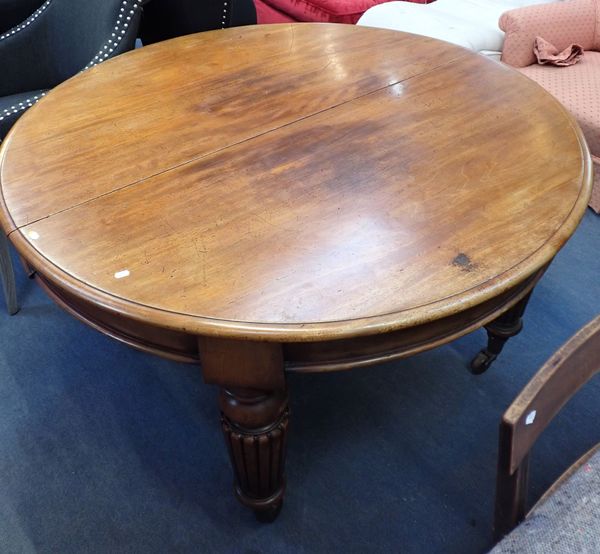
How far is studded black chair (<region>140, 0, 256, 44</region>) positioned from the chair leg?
2.45 ft

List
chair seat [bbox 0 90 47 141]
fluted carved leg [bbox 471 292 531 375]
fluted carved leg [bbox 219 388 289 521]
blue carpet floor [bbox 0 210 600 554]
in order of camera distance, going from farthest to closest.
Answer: chair seat [bbox 0 90 47 141] → fluted carved leg [bbox 471 292 531 375] → blue carpet floor [bbox 0 210 600 554] → fluted carved leg [bbox 219 388 289 521]

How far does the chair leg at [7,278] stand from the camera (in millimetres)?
1185

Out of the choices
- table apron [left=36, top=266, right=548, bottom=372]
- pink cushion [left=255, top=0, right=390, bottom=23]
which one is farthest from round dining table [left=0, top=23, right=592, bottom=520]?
pink cushion [left=255, top=0, right=390, bottom=23]

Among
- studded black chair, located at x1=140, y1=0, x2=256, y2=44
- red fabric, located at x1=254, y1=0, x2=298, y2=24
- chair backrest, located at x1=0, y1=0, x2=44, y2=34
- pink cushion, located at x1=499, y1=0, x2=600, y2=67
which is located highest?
chair backrest, located at x1=0, y1=0, x2=44, y2=34

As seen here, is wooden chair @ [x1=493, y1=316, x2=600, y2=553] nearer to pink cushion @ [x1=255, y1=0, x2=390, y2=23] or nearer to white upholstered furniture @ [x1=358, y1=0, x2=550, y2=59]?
white upholstered furniture @ [x1=358, y1=0, x2=550, y2=59]

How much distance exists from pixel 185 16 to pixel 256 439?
1.20 m

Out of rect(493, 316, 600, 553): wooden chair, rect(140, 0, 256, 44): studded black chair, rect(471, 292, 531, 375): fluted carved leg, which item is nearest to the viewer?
rect(493, 316, 600, 553): wooden chair

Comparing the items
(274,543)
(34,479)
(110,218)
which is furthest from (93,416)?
(110,218)

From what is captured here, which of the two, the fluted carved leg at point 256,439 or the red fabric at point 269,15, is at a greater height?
the red fabric at point 269,15

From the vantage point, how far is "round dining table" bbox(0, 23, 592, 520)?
58 centimetres

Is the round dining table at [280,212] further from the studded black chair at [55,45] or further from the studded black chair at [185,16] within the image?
the studded black chair at [185,16]

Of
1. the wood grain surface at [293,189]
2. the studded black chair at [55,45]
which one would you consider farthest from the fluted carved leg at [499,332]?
the studded black chair at [55,45]

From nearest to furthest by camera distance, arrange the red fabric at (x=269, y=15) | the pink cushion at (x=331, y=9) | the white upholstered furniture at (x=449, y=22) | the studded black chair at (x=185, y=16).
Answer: the studded black chair at (x=185, y=16) → the white upholstered furniture at (x=449, y=22) → the pink cushion at (x=331, y=9) → the red fabric at (x=269, y=15)

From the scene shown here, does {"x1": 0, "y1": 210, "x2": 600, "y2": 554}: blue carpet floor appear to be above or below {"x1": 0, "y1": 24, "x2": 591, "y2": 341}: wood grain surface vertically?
below
